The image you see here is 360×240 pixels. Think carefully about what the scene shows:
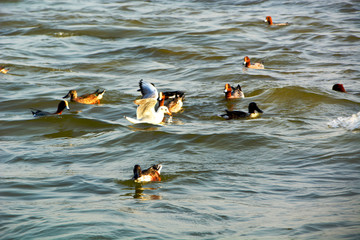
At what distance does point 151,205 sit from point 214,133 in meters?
3.85

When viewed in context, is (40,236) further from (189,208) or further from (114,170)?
(114,170)

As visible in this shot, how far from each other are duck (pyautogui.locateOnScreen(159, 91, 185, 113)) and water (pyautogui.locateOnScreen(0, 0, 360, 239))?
0.27m

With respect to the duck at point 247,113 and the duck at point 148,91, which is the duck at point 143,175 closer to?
the duck at point 148,91

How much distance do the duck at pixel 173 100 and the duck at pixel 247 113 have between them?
1112 millimetres

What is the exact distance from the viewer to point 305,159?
8.65 metres

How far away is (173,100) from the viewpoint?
Answer: 12.2 meters

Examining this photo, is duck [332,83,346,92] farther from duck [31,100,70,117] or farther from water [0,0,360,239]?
duck [31,100,70,117]

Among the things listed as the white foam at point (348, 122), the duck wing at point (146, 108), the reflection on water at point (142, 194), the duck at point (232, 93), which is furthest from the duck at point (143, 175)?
the duck at point (232, 93)

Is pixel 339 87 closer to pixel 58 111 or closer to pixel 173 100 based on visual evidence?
pixel 173 100

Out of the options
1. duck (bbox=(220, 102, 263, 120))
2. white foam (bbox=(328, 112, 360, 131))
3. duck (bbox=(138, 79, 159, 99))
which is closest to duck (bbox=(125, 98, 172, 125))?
duck (bbox=(138, 79, 159, 99))

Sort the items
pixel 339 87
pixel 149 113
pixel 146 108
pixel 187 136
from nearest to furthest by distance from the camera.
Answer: pixel 187 136
pixel 146 108
pixel 149 113
pixel 339 87

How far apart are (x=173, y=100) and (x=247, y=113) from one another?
168cm

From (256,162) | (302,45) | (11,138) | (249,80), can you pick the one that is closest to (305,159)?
(256,162)

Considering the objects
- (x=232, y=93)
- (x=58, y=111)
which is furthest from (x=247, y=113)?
(x=58, y=111)
